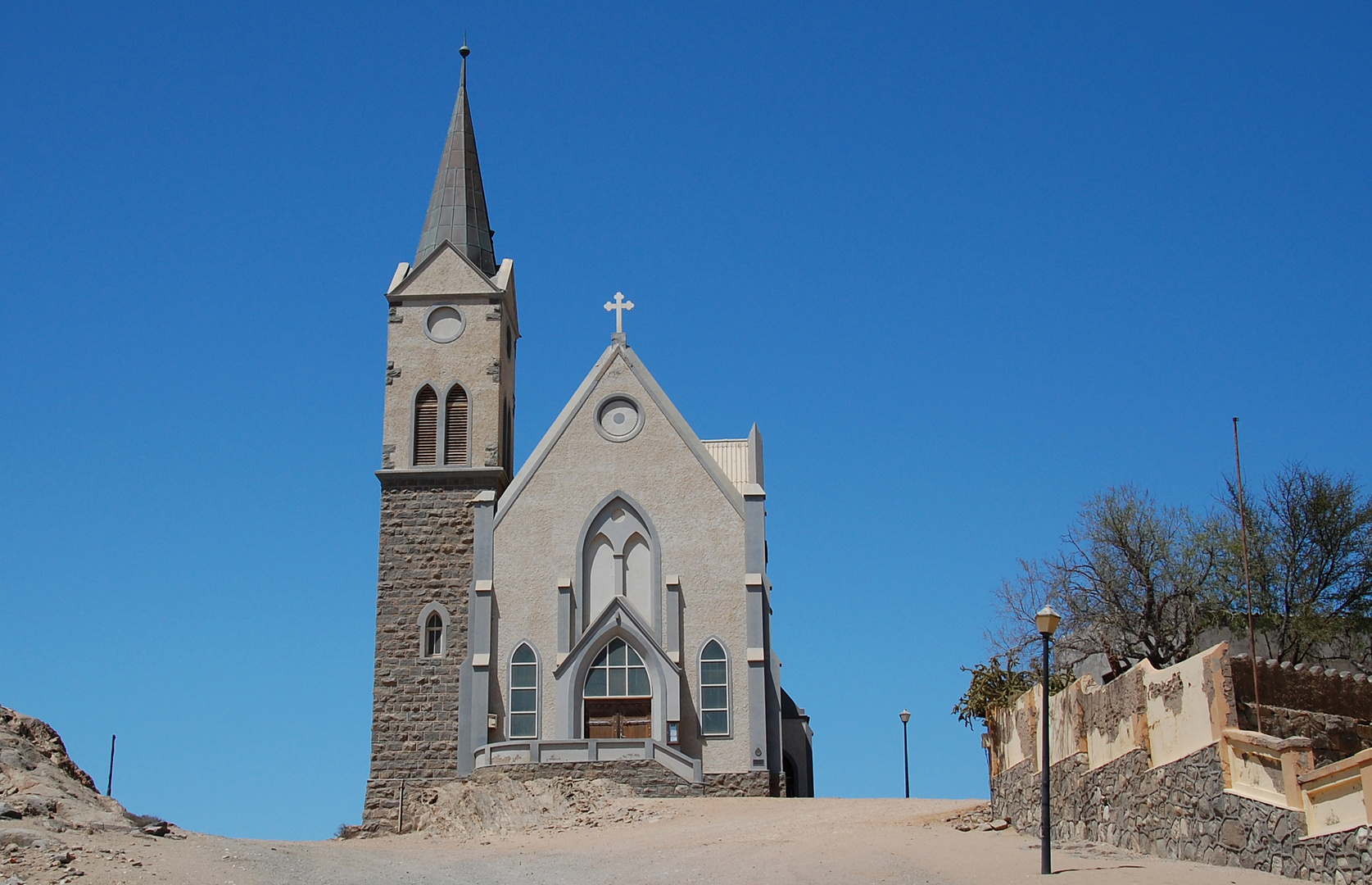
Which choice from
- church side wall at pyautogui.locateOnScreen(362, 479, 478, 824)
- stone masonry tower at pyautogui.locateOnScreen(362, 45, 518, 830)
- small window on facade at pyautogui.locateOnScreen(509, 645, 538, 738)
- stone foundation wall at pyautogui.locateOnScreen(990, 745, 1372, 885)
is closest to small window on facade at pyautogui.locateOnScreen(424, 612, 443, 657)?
stone masonry tower at pyautogui.locateOnScreen(362, 45, 518, 830)

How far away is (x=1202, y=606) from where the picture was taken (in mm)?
35312

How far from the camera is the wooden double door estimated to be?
121ft

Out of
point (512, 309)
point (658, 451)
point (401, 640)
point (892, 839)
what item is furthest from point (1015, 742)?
point (512, 309)

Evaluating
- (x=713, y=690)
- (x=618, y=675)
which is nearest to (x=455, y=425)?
(x=618, y=675)

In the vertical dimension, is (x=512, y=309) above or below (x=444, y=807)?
above

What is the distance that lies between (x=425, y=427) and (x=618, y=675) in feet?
28.1

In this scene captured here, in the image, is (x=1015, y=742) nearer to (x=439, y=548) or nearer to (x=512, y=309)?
(x=439, y=548)

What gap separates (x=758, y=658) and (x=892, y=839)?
13509mm

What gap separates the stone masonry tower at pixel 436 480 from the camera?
38062 mm

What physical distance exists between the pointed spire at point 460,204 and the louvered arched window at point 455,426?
405cm

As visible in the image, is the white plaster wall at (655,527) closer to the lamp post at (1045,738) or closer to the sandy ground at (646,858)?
the sandy ground at (646,858)

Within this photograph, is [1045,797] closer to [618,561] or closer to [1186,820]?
[1186,820]

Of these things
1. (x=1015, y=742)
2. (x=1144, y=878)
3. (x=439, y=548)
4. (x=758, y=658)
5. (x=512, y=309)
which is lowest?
(x=1144, y=878)

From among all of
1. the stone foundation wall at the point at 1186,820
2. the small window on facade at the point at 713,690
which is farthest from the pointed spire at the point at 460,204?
the stone foundation wall at the point at 1186,820
